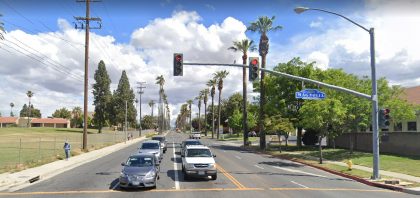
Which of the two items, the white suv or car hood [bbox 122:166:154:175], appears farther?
the white suv

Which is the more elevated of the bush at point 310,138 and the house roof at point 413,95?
the house roof at point 413,95

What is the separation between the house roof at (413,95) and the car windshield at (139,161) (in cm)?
3189

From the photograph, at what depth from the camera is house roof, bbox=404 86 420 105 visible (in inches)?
1768

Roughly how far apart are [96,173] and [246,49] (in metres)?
43.4

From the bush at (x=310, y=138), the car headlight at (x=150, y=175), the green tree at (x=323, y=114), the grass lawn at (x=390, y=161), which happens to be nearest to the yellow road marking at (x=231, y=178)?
the car headlight at (x=150, y=175)

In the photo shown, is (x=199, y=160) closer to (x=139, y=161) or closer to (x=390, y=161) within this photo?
(x=139, y=161)

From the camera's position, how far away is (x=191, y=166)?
21.5 metres

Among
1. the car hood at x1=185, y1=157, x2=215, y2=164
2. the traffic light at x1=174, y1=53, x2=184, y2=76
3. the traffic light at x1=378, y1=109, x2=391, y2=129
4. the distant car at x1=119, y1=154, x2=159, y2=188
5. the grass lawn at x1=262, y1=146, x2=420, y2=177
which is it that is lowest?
the grass lawn at x1=262, y1=146, x2=420, y2=177

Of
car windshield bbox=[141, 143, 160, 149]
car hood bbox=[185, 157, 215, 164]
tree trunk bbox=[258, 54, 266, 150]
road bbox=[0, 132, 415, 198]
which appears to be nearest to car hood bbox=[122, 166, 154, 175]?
road bbox=[0, 132, 415, 198]

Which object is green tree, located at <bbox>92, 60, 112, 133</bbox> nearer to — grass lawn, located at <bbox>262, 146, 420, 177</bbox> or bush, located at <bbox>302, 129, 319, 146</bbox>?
bush, located at <bbox>302, 129, 319, 146</bbox>

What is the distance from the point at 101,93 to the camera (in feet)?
376

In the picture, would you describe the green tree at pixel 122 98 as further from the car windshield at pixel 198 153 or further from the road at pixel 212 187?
the car windshield at pixel 198 153

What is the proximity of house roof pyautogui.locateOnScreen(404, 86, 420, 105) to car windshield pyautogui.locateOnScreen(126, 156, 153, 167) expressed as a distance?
3189 cm

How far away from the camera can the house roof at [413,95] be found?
44.9 m
